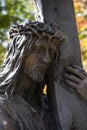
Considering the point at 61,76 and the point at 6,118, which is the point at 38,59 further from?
the point at 6,118

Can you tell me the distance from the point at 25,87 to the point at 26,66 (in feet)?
0.60

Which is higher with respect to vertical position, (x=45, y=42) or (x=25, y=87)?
(x=45, y=42)

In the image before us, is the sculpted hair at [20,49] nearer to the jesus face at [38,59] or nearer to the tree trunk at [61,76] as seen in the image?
the jesus face at [38,59]

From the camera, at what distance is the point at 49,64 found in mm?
4465

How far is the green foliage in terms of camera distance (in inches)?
555

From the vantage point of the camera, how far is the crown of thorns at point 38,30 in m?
4.33

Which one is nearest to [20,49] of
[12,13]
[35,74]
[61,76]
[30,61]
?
[30,61]

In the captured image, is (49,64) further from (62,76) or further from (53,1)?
(53,1)

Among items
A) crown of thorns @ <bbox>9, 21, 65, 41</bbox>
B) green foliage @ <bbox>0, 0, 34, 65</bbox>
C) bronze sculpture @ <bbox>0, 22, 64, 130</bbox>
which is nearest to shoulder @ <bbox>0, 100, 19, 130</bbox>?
bronze sculpture @ <bbox>0, 22, 64, 130</bbox>

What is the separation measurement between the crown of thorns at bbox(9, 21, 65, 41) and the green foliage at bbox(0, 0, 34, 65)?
8936mm

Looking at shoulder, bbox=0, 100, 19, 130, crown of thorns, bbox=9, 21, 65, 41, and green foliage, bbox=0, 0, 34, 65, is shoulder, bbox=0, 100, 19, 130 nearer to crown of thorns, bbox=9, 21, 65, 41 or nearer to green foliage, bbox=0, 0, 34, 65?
crown of thorns, bbox=9, 21, 65, 41

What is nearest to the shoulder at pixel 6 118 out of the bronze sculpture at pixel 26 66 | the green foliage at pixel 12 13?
the bronze sculpture at pixel 26 66

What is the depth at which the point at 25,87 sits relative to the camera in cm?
443

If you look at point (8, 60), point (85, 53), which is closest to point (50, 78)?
point (8, 60)
